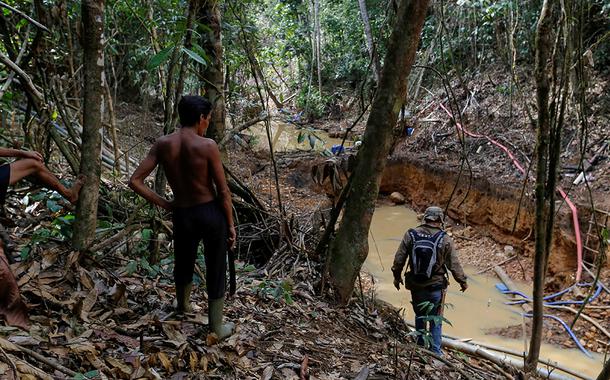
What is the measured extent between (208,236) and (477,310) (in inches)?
258

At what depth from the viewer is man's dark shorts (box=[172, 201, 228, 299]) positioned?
297 centimetres

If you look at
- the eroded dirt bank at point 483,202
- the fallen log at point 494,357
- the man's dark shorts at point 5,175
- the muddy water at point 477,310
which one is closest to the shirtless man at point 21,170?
the man's dark shorts at point 5,175

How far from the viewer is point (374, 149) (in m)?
4.57

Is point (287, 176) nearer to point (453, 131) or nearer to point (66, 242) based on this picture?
point (453, 131)

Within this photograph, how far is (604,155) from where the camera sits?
30.6ft

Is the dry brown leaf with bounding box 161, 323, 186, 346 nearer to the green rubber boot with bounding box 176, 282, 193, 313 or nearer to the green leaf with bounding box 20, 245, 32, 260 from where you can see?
the green rubber boot with bounding box 176, 282, 193, 313

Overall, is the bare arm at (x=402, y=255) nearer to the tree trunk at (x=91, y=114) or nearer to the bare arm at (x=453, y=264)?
the bare arm at (x=453, y=264)

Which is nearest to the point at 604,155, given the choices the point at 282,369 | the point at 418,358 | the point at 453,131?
the point at 453,131

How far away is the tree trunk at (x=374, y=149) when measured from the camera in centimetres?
430

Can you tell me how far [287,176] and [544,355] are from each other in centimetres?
653

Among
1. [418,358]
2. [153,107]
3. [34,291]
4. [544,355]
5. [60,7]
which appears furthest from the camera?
[153,107]

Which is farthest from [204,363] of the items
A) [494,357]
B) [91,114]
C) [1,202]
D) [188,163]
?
[494,357]

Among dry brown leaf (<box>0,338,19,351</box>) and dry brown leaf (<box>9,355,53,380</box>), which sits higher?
dry brown leaf (<box>0,338,19,351</box>)

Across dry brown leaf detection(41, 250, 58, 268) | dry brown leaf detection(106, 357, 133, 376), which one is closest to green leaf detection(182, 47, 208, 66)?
dry brown leaf detection(41, 250, 58, 268)
